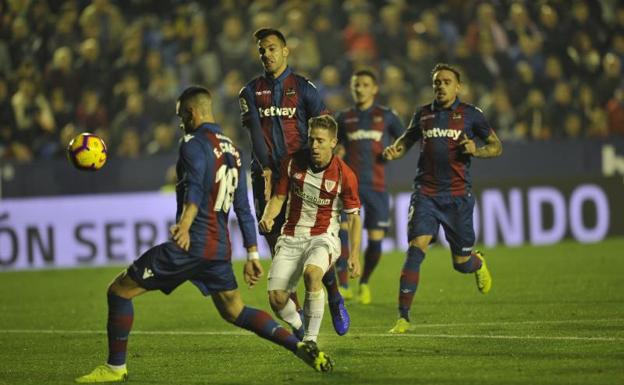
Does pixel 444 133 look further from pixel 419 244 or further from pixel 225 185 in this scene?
pixel 225 185

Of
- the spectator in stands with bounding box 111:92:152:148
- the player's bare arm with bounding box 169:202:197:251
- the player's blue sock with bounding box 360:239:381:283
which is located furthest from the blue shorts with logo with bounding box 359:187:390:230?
the spectator in stands with bounding box 111:92:152:148

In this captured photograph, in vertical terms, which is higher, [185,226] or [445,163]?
[445,163]

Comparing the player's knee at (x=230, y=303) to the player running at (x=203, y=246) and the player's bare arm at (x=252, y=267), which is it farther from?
the player's bare arm at (x=252, y=267)

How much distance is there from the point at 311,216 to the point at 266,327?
1.31 meters

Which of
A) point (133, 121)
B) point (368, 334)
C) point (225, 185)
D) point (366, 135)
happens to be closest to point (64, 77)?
point (133, 121)

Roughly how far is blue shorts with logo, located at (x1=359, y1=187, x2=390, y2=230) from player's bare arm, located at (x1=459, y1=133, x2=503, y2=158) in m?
2.78

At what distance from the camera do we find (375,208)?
1315 centimetres

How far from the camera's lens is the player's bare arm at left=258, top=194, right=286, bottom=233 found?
8703mm

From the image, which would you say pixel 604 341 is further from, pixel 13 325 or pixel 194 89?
pixel 13 325

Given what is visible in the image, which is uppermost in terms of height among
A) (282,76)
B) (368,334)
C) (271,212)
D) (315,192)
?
(282,76)

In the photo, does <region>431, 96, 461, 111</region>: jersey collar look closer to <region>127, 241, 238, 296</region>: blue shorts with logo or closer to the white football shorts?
the white football shorts

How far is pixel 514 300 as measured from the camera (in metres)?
12.2

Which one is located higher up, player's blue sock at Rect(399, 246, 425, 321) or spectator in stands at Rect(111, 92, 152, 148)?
spectator in stands at Rect(111, 92, 152, 148)

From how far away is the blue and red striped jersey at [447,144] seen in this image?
10.5 m
